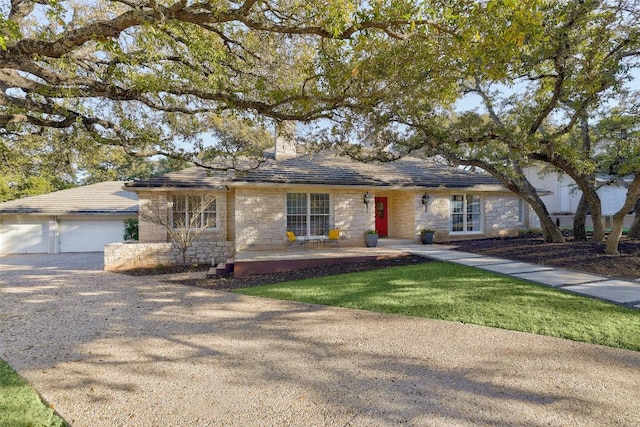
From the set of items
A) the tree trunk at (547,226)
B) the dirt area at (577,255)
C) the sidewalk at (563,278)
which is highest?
the tree trunk at (547,226)

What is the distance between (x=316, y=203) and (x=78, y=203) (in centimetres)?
1500

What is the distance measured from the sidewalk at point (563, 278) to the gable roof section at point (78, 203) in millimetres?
17793

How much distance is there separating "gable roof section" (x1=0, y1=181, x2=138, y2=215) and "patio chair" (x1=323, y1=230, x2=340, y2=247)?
1277 centimetres

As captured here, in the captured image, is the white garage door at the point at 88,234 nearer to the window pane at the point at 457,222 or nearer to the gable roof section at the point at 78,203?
the gable roof section at the point at 78,203

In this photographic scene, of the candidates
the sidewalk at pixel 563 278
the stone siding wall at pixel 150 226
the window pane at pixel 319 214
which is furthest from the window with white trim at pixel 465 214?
the stone siding wall at pixel 150 226

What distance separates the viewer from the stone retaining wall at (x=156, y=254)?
38.9ft

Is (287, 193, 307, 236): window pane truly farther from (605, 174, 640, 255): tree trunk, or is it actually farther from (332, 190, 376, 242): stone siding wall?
(605, 174, 640, 255): tree trunk

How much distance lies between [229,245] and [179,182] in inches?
126

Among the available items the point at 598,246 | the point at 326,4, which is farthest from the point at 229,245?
the point at 598,246

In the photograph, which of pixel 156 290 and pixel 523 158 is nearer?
pixel 156 290

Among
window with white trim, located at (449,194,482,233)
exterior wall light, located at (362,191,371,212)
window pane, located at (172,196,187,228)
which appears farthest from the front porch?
window with white trim, located at (449,194,482,233)

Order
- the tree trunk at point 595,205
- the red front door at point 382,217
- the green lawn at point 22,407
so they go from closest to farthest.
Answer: the green lawn at point 22,407 < the tree trunk at point 595,205 < the red front door at point 382,217

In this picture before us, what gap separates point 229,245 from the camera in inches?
505

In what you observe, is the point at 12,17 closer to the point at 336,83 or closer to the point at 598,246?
the point at 336,83
